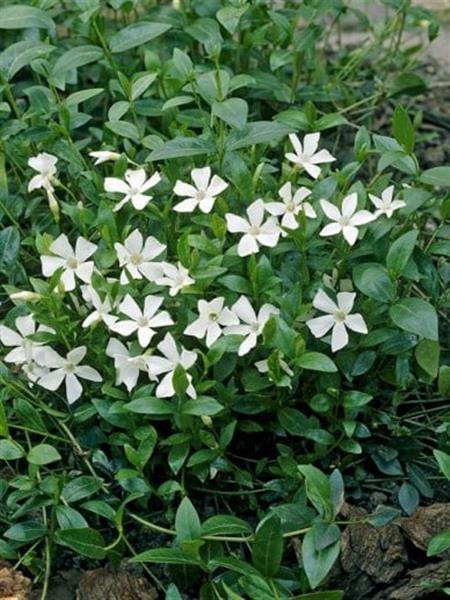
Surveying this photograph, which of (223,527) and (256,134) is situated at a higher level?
(256,134)

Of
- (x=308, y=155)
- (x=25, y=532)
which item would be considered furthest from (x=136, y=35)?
(x=25, y=532)

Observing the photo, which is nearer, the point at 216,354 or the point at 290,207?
the point at 216,354

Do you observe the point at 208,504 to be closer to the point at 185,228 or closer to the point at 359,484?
the point at 359,484

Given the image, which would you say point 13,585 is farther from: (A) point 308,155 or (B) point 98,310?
(A) point 308,155

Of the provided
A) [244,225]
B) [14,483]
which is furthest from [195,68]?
[14,483]

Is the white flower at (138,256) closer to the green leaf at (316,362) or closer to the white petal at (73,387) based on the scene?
the white petal at (73,387)

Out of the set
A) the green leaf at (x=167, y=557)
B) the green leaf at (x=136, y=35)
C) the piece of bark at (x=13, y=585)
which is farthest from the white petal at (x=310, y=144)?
the piece of bark at (x=13, y=585)

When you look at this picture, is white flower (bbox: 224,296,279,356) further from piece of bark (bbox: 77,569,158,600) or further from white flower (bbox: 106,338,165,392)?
piece of bark (bbox: 77,569,158,600)

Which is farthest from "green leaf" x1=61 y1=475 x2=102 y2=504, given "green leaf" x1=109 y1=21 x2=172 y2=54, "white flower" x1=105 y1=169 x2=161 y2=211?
"green leaf" x1=109 y1=21 x2=172 y2=54
